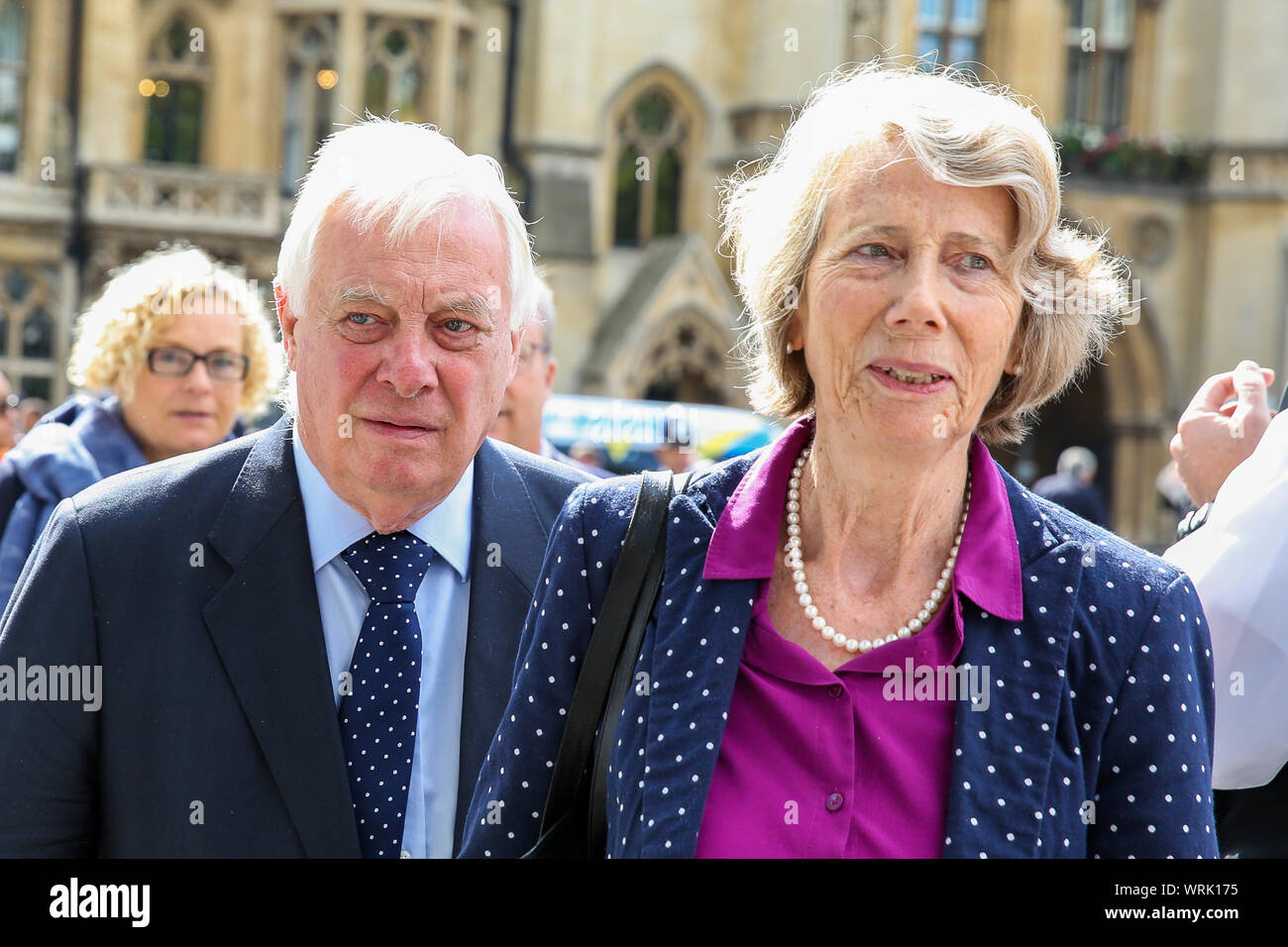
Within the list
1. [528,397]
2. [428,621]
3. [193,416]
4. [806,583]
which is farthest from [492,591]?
[528,397]

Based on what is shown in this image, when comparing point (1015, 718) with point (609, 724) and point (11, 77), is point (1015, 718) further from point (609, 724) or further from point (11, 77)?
point (11, 77)

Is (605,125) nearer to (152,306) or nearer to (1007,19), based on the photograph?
(1007,19)

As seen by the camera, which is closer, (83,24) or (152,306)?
(152,306)

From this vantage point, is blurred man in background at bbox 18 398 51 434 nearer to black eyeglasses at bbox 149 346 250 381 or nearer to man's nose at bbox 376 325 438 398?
black eyeglasses at bbox 149 346 250 381

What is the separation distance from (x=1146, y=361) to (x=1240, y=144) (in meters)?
3.01

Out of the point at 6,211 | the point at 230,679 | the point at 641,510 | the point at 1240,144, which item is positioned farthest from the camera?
the point at 1240,144

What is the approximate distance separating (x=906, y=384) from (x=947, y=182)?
257 millimetres

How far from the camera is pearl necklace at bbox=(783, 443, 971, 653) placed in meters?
2.03

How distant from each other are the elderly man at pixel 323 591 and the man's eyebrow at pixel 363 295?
1 cm

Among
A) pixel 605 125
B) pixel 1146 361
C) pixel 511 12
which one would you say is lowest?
pixel 1146 361

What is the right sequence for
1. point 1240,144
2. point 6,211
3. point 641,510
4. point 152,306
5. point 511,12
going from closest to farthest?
point 641,510 < point 152,306 < point 6,211 < point 511,12 < point 1240,144

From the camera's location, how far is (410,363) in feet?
7.77

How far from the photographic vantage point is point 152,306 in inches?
173
